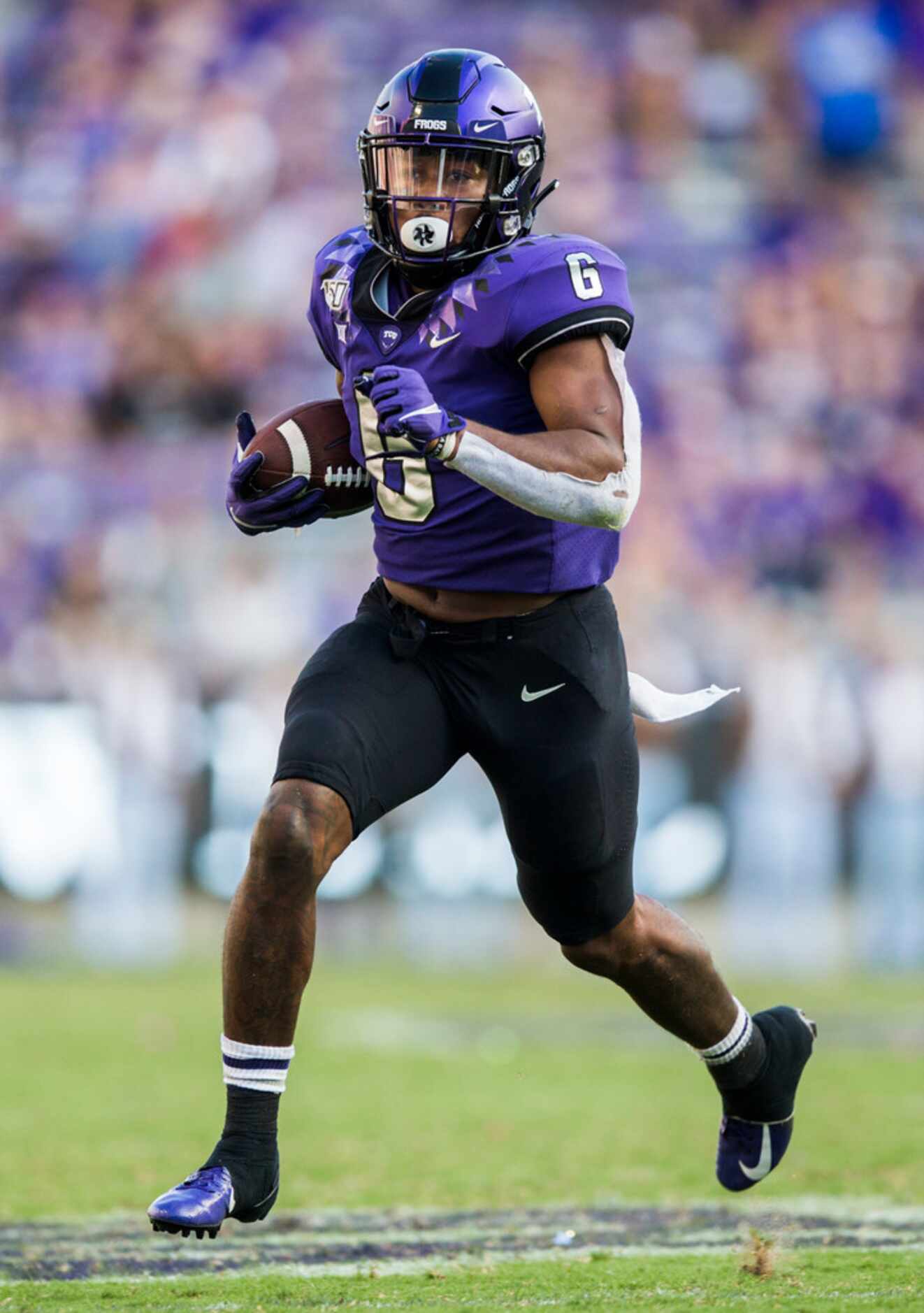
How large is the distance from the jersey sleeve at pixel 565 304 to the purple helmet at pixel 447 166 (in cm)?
20

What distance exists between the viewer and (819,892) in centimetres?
923

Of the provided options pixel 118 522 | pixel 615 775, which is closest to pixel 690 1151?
pixel 615 775

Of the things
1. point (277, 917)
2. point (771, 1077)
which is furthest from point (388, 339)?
point (771, 1077)

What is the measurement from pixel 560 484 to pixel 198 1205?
131 cm

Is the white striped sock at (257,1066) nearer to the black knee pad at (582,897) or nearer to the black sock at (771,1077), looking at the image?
the black knee pad at (582,897)

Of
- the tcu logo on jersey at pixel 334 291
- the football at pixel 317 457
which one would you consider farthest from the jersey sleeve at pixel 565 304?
the football at pixel 317 457

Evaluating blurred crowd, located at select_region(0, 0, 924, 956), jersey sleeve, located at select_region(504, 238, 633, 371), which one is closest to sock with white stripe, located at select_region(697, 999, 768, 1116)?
jersey sleeve, located at select_region(504, 238, 633, 371)

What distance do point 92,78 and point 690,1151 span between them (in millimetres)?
10845

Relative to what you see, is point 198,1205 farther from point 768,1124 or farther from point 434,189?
point 434,189

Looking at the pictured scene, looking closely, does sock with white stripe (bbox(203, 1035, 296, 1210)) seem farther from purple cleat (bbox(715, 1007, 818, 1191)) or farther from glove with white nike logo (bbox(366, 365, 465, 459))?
purple cleat (bbox(715, 1007, 818, 1191))

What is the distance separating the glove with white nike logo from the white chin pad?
17.9 inches

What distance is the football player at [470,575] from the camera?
11.0ft

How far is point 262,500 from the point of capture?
392 cm

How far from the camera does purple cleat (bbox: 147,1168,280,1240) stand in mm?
3121
